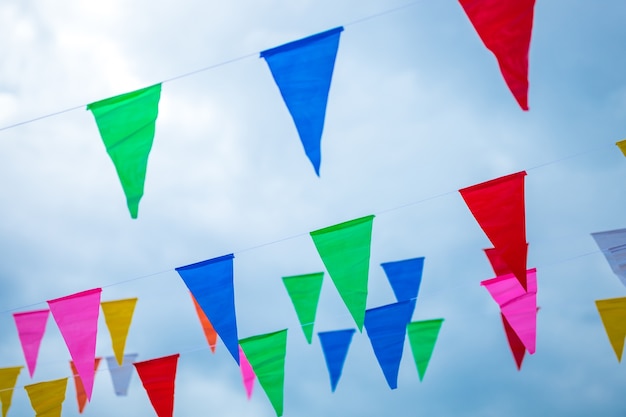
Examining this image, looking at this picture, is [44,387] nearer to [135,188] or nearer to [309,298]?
[309,298]

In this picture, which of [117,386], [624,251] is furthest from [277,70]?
[117,386]

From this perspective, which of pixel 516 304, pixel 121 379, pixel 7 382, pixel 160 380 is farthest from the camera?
pixel 121 379

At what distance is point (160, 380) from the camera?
774 centimetres

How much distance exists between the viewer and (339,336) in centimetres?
943

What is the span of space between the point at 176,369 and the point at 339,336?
2.88m

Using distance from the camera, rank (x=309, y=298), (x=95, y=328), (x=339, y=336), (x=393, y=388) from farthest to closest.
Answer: (x=339, y=336)
(x=309, y=298)
(x=393, y=388)
(x=95, y=328)

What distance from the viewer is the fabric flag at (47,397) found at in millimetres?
8461

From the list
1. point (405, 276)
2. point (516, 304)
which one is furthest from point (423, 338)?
point (516, 304)

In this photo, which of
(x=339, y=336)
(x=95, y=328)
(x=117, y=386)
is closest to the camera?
(x=95, y=328)

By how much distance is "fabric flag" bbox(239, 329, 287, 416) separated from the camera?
7.79m

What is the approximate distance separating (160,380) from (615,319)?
21.5 ft

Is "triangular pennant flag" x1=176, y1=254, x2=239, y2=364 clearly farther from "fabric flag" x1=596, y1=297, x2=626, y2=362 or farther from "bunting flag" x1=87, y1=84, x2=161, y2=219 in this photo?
"fabric flag" x1=596, y1=297, x2=626, y2=362

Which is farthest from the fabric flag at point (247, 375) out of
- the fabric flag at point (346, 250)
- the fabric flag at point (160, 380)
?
the fabric flag at point (346, 250)

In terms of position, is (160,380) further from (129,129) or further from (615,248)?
(615,248)
